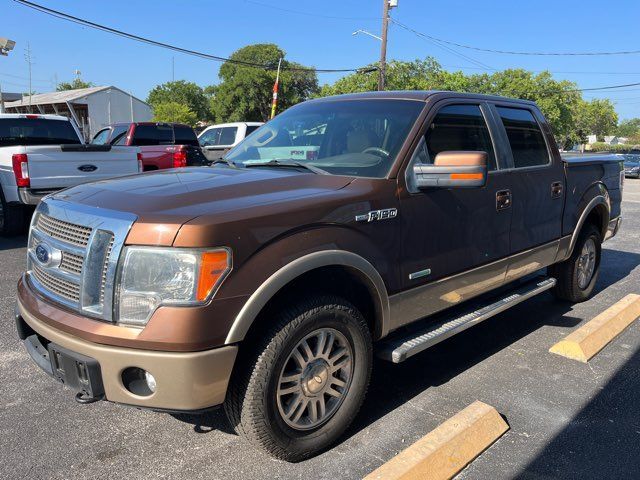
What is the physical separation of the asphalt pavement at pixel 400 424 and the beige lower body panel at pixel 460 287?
1.96 ft

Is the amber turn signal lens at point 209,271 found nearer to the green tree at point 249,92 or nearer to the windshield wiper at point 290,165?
the windshield wiper at point 290,165

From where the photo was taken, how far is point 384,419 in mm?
3246

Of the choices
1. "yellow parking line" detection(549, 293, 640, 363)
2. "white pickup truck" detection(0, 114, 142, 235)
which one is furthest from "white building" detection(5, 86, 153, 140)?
"yellow parking line" detection(549, 293, 640, 363)

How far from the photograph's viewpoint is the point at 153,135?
12984 millimetres

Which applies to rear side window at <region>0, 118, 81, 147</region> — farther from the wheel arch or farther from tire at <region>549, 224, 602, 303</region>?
tire at <region>549, 224, 602, 303</region>

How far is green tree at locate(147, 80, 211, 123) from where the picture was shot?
245ft

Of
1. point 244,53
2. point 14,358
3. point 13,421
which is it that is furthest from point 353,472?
point 244,53

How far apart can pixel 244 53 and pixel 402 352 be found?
251ft

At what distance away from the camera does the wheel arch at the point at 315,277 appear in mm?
2379

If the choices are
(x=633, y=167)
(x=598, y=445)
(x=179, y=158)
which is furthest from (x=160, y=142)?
(x=633, y=167)

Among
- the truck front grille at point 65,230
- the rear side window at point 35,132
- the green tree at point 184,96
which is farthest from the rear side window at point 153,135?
the green tree at point 184,96

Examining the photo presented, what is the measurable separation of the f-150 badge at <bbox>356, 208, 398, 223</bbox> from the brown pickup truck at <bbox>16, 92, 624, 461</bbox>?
0.01 m

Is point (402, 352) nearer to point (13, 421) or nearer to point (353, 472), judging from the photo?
point (353, 472)

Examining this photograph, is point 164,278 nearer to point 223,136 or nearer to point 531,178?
point 531,178
